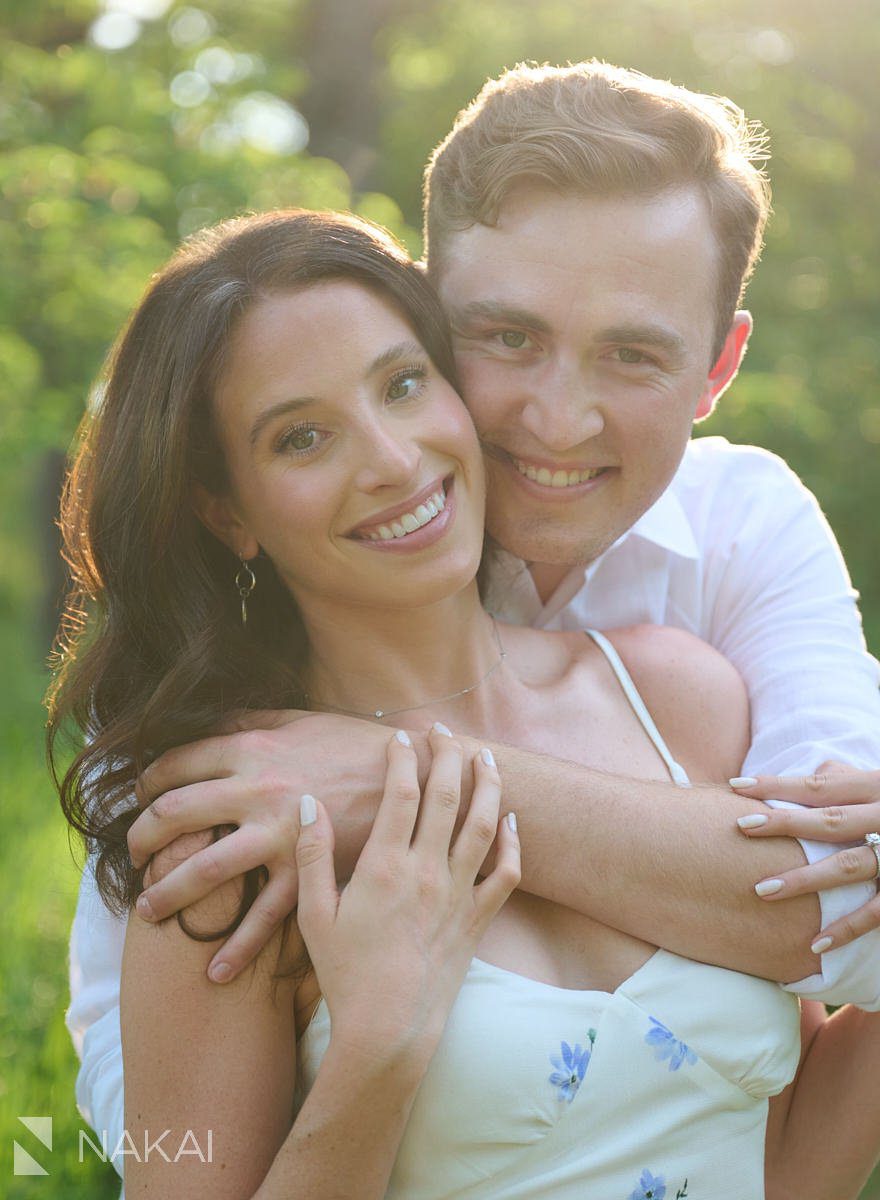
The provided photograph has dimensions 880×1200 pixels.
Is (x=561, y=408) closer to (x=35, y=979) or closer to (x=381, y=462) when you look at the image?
(x=381, y=462)

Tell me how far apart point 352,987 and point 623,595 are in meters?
1.38

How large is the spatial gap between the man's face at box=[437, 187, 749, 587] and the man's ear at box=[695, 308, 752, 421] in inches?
5.1

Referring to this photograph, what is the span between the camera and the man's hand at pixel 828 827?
2.23 meters

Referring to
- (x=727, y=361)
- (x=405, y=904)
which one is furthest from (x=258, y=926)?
(x=727, y=361)

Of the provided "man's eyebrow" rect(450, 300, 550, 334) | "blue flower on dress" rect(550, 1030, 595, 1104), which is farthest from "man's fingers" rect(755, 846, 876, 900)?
"man's eyebrow" rect(450, 300, 550, 334)

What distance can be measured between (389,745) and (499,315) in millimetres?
939

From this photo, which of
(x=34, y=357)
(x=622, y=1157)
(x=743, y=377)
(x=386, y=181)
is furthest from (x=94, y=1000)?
(x=386, y=181)

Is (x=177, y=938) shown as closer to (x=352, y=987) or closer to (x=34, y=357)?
(x=352, y=987)

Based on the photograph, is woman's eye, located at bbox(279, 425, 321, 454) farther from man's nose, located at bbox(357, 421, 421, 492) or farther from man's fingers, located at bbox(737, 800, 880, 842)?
man's fingers, located at bbox(737, 800, 880, 842)

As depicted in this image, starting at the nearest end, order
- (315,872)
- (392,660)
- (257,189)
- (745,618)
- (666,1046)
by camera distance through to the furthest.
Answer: (315,872) < (666,1046) < (392,660) < (745,618) < (257,189)

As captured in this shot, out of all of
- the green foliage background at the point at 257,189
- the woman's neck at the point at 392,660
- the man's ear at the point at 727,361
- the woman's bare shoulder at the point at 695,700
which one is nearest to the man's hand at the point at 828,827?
the woman's bare shoulder at the point at 695,700

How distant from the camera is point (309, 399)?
2311 mm

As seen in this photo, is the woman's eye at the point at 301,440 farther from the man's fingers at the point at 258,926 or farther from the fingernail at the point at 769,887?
the fingernail at the point at 769,887

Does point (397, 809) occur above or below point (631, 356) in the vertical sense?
below
